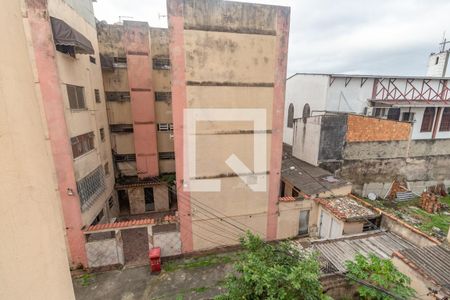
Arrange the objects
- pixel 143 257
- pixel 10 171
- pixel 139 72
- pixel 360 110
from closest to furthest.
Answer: pixel 10 171 → pixel 143 257 → pixel 139 72 → pixel 360 110

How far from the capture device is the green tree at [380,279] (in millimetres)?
6242

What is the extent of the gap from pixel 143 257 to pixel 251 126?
30.7 ft

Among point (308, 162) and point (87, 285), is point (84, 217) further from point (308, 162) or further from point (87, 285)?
point (308, 162)

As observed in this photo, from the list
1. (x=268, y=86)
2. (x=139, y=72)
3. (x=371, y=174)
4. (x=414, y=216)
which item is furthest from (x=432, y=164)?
(x=139, y=72)

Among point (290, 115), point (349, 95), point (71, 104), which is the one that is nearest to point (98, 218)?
point (71, 104)

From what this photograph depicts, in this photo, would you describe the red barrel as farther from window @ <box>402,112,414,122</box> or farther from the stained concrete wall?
window @ <box>402,112,414,122</box>

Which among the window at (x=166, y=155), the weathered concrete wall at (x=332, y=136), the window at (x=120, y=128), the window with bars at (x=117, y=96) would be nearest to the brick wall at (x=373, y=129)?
the weathered concrete wall at (x=332, y=136)

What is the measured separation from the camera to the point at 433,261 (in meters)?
7.64

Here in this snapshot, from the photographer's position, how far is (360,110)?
19.7 metres

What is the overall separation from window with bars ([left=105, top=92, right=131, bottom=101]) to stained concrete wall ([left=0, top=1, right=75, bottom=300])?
694 inches

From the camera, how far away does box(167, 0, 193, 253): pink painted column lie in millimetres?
10242

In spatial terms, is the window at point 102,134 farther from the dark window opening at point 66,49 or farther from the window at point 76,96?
the dark window opening at point 66,49

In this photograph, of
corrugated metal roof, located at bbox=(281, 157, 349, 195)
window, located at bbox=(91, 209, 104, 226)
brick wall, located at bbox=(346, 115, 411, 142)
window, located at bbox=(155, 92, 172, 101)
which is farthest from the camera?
window, located at bbox=(155, 92, 172, 101)

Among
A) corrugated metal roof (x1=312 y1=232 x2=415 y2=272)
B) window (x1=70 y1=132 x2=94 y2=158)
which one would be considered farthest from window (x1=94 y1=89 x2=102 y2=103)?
corrugated metal roof (x1=312 y1=232 x2=415 y2=272)
